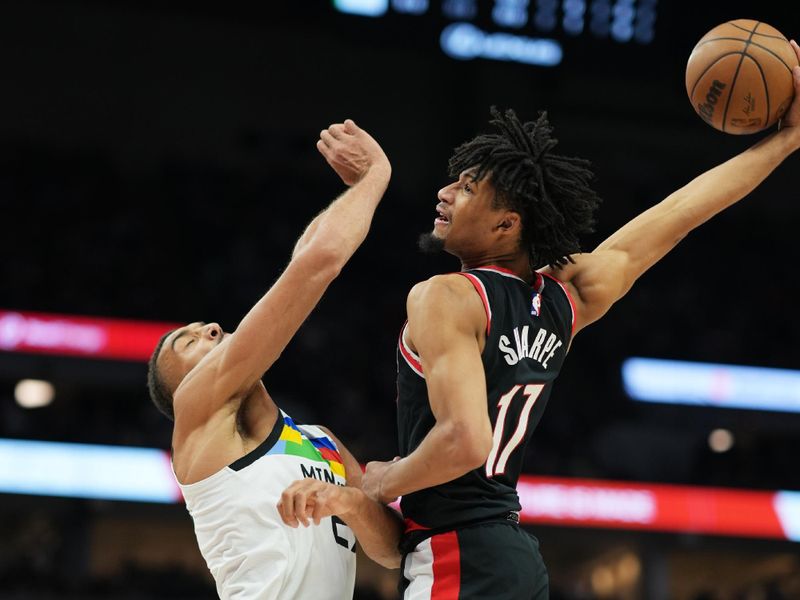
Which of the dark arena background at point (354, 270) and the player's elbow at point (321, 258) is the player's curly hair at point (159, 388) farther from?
the dark arena background at point (354, 270)

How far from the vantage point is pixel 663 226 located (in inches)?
139

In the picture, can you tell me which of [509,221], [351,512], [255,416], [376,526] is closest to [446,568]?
[376,526]

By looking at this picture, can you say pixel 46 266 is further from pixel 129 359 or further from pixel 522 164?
pixel 522 164

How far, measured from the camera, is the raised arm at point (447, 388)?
2.81 m

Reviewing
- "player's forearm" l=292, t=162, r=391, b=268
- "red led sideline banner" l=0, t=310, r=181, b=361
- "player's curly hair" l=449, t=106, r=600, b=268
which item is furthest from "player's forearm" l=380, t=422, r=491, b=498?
"red led sideline banner" l=0, t=310, r=181, b=361

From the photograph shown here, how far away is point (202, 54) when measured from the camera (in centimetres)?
1709

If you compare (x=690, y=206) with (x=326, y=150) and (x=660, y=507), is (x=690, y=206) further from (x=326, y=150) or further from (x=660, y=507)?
(x=660, y=507)

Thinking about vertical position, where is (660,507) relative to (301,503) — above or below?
below

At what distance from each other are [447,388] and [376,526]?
17.8 inches

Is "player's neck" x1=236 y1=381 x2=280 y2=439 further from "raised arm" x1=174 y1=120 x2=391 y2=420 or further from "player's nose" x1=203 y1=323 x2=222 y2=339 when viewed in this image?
"player's nose" x1=203 y1=323 x2=222 y2=339

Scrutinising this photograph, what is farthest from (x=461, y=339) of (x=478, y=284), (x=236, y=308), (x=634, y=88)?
(x=634, y=88)

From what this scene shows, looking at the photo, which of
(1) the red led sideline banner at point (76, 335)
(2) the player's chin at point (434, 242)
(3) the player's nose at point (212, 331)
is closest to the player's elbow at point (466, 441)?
(2) the player's chin at point (434, 242)

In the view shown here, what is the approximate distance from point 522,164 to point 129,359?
30.3 ft

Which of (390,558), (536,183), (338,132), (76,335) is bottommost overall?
(76,335)
